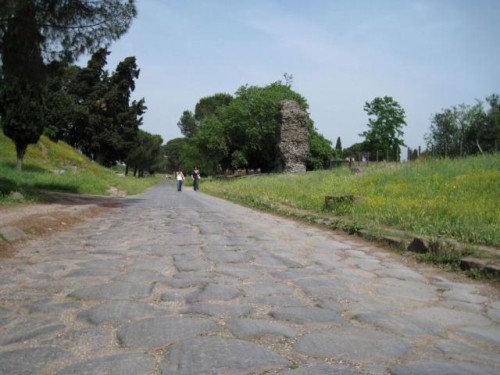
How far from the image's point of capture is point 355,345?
8.86 feet

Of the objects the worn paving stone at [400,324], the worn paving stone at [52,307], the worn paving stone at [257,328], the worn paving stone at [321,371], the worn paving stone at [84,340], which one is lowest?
the worn paving stone at [52,307]

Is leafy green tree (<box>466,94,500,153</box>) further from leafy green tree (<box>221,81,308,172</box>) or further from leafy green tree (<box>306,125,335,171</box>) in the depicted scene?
leafy green tree (<box>221,81,308,172</box>)

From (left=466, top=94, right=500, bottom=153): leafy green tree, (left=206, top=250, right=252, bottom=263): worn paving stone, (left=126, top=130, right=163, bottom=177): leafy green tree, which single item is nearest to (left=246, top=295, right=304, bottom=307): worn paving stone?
(left=206, top=250, right=252, bottom=263): worn paving stone

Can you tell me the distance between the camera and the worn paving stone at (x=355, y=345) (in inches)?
100

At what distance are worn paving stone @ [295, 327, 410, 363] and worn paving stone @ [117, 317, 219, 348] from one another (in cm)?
65

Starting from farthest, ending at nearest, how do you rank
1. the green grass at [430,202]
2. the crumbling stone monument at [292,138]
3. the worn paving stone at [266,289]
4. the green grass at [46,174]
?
the crumbling stone monument at [292,138] → the green grass at [46,174] → the green grass at [430,202] → the worn paving stone at [266,289]

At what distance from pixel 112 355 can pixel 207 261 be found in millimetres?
2821

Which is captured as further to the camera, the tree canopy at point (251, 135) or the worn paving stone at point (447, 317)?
the tree canopy at point (251, 135)

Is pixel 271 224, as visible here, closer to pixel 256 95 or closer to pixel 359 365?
pixel 359 365

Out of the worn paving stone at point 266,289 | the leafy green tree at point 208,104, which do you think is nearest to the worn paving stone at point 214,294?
the worn paving stone at point 266,289

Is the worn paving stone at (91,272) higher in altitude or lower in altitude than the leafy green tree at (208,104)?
lower

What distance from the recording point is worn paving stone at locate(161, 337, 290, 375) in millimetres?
2297

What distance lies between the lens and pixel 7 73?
13336 millimetres

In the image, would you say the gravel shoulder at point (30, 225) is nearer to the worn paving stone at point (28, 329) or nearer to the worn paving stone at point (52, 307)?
the worn paving stone at point (52, 307)
